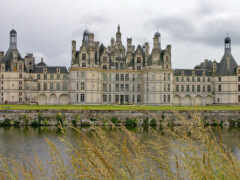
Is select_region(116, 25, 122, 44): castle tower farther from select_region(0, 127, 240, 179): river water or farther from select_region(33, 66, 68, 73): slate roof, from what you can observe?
select_region(0, 127, 240, 179): river water

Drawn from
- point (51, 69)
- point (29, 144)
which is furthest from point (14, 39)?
point (29, 144)

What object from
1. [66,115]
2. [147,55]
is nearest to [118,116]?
[66,115]

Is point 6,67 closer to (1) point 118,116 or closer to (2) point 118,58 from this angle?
(2) point 118,58

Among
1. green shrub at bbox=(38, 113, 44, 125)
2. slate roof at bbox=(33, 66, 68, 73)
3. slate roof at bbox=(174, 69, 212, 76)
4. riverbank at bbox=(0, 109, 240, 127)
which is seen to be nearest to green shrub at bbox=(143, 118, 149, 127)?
riverbank at bbox=(0, 109, 240, 127)

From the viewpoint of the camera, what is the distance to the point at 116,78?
59.9 metres

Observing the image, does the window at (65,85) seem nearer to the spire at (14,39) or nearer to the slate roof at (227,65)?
the spire at (14,39)

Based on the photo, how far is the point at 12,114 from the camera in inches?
1364

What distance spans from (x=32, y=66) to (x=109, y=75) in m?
19.0

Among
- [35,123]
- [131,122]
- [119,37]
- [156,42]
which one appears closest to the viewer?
[35,123]

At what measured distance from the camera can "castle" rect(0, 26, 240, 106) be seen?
57.0 meters

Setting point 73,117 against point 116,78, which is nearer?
point 73,117

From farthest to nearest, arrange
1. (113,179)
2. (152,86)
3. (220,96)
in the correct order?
(220,96), (152,86), (113,179)

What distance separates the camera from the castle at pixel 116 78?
2245 inches

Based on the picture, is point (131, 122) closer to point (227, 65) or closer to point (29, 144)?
point (29, 144)
